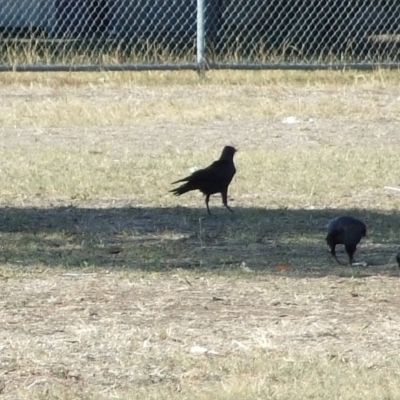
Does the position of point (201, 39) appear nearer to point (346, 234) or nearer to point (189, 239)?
point (189, 239)

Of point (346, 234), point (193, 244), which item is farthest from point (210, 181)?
point (346, 234)

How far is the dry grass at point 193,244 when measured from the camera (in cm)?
511

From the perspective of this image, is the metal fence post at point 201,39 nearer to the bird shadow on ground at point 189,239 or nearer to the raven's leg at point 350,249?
the bird shadow on ground at point 189,239

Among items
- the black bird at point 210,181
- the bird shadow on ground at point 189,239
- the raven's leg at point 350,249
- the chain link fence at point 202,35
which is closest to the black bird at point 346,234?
the raven's leg at point 350,249

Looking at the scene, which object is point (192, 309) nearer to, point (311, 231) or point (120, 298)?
point (120, 298)

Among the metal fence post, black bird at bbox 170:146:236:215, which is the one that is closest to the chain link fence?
the metal fence post

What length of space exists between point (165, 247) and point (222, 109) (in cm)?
510

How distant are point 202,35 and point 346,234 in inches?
287

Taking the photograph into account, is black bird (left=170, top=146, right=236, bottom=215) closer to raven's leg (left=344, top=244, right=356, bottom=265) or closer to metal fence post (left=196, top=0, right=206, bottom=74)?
raven's leg (left=344, top=244, right=356, bottom=265)

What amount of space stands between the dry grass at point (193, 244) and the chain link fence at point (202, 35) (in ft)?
2.03

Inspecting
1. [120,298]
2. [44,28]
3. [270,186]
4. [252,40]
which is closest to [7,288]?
[120,298]

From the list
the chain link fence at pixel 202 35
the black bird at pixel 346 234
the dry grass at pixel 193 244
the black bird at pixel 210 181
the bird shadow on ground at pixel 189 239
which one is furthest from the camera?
the chain link fence at pixel 202 35

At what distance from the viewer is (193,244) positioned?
746 centimetres

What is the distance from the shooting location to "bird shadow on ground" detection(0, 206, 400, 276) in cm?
694
